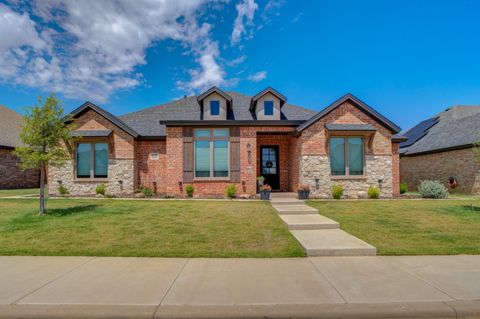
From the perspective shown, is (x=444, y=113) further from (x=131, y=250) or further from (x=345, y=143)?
(x=131, y=250)

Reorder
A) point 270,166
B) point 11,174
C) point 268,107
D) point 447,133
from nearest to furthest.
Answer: point 268,107 → point 270,166 → point 447,133 → point 11,174

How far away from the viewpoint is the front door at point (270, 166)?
591 inches

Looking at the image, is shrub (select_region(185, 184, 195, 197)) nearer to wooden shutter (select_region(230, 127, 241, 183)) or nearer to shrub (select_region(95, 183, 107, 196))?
wooden shutter (select_region(230, 127, 241, 183))

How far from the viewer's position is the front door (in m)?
15.0

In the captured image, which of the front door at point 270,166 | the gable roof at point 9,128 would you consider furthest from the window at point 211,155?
the gable roof at point 9,128

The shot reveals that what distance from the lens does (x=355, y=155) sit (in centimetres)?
1323

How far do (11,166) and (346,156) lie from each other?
921 inches

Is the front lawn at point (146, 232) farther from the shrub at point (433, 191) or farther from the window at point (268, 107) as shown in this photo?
the shrub at point (433, 191)

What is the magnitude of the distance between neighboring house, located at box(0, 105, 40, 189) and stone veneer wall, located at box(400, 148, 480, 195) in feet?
92.7

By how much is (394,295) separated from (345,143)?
419 inches

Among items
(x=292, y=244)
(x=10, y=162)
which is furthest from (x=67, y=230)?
(x=10, y=162)

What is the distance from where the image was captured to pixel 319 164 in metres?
13.0

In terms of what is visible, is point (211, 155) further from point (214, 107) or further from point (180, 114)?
point (180, 114)

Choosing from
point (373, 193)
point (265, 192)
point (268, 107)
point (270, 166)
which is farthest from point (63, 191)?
point (373, 193)
